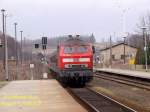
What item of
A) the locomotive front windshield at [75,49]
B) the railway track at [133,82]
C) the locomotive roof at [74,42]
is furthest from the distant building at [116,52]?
the locomotive front windshield at [75,49]

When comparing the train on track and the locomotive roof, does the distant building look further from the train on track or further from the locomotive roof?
the train on track

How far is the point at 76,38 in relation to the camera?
1428 inches

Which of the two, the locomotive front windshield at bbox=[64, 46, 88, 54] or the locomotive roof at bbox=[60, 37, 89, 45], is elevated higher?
the locomotive roof at bbox=[60, 37, 89, 45]

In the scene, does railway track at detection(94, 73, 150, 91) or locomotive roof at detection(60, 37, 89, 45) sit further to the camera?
railway track at detection(94, 73, 150, 91)

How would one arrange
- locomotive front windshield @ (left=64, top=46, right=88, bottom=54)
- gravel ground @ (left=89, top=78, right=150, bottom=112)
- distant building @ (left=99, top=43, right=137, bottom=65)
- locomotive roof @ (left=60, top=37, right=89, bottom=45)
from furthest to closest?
distant building @ (left=99, top=43, right=137, bottom=65)
locomotive roof @ (left=60, top=37, right=89, bottom=45)
locomotive front windshield @ (left=64, top=46, right=88, bottom=54)
gravel ground @ (left=89, top=78, right=150, bottom=112)

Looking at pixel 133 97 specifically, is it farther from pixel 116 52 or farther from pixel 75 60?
pixel 116 52

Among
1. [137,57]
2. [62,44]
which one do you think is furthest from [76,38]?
[137,57]

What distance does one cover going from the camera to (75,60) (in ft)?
114

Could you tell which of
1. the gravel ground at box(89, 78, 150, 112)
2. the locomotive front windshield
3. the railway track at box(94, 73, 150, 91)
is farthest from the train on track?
the railway track at box(94, 73, 150, 91)

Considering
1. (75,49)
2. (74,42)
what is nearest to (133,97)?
(75,49)

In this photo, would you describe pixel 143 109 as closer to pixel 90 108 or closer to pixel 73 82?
pixel 90 108

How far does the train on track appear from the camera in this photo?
3431cm

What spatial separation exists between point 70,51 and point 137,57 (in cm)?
5136

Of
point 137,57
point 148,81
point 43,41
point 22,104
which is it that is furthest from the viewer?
point 137,57
